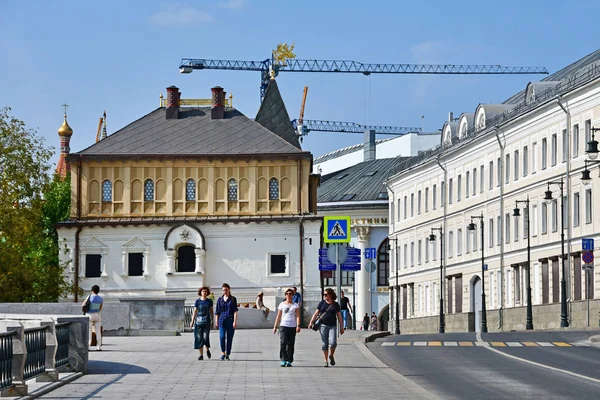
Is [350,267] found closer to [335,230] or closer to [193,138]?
[335,230]

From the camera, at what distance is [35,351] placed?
79.8 ft

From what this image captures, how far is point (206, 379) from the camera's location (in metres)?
26.4

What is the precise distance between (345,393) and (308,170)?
2428 inches

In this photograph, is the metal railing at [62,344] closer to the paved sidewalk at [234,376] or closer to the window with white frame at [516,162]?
the paved sidewalk at [234,376]

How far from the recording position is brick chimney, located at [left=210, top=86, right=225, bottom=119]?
296ft

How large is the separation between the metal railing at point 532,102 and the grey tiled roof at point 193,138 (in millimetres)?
11820

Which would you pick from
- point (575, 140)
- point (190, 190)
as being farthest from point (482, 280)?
point (190, 190)

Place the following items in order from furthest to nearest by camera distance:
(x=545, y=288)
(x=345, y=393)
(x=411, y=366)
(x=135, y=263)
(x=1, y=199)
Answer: (x=135, y=263)
(x=545, y=288)
(x=1, y=199)
(x=411, y=366)
(x=345, y=393)

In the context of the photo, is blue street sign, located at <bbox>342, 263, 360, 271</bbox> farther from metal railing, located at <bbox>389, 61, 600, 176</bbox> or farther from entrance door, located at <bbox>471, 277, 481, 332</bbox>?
entrance door, located at <bbox>471, 277, 481, 332</bbox>

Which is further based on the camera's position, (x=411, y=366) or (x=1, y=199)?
(x=1, y=199)

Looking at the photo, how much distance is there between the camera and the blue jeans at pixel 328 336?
101 feet

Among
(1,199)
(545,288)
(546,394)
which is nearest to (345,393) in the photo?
(546,394)

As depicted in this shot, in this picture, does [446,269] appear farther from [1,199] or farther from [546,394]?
[546,394]

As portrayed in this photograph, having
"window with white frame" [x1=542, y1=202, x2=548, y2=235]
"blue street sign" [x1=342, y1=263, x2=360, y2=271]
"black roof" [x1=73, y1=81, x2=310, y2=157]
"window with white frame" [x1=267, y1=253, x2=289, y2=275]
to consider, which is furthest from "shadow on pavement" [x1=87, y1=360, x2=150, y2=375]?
"black roof" [x1=73, y1=81, x2=310, y2=157]
